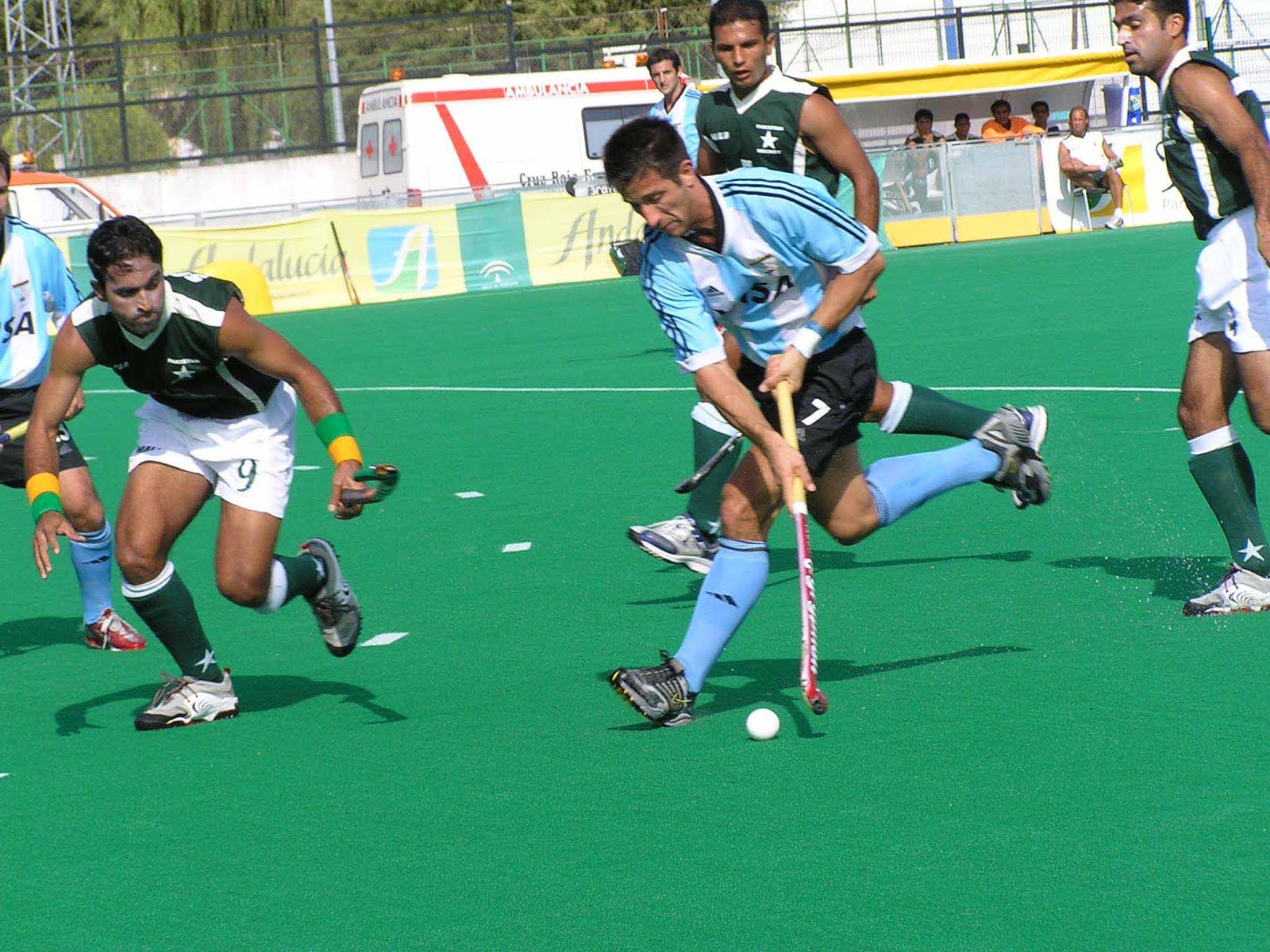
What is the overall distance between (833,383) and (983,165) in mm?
22384

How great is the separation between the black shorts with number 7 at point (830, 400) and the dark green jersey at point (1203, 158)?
1160 mm

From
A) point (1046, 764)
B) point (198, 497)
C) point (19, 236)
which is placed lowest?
point (1046, 764)

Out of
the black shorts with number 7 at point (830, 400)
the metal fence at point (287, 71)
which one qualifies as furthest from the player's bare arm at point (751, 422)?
the metal fence at point (287, 71)

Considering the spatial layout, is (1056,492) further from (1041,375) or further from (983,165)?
(983,165)

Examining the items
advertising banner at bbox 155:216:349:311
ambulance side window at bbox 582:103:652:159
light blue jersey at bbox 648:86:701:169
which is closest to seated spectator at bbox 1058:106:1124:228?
ambulance side window at bbox 582:103:652:159

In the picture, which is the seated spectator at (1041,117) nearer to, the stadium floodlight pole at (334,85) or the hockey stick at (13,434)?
the stadium floodlight pole at (334,85)

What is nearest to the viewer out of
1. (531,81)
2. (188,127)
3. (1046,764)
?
(1046,764)

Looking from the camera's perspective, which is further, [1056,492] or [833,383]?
[1056,492]

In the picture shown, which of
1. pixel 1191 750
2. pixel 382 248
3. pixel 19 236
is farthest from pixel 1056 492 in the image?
pixel 382 248

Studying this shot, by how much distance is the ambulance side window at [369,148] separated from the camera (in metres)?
31.0

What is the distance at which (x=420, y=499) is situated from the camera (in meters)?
9.63

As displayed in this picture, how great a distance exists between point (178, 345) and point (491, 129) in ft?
83.6

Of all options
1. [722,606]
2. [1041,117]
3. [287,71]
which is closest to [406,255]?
[1041,117]

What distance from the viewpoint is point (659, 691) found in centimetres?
500
